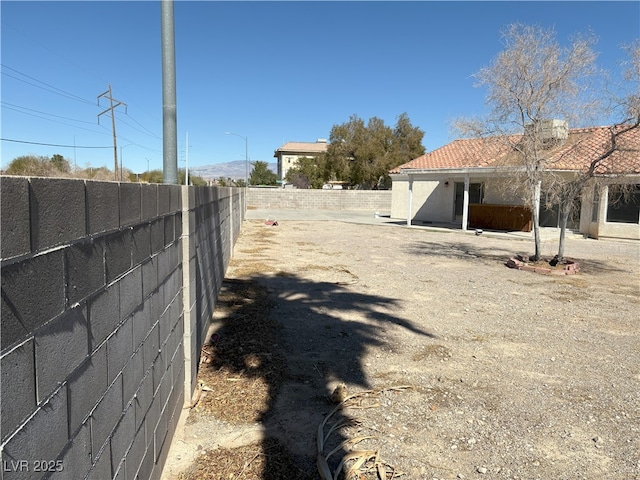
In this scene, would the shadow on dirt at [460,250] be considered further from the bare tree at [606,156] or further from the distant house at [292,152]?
the distant house at [292,152]

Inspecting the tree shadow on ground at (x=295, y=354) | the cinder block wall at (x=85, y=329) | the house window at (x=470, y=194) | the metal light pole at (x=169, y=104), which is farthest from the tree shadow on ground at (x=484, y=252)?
the cinder block wall at (x=85, y=329)

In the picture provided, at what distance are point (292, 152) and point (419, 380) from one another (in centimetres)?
10405

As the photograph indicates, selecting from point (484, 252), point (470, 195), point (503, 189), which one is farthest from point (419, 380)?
point (470, 195)

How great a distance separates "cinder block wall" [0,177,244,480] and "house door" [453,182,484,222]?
22824 millimetres

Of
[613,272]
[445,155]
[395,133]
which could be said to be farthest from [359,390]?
[395,133]

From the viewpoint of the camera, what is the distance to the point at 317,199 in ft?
138

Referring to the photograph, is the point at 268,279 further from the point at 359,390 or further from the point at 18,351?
the point at 18,351

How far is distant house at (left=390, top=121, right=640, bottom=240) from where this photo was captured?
11656mm

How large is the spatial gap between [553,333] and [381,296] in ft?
9.36

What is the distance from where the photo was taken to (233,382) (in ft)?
14.9

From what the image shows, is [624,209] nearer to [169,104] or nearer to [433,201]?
[433,201]

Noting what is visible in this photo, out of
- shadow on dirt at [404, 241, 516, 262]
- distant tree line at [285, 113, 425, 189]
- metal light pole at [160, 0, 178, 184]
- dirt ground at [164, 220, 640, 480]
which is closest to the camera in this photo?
dirt ground at [164, 220, 640, 480]

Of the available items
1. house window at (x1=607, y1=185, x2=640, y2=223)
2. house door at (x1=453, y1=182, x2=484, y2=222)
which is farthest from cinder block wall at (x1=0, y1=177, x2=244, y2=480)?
house door at (x1=453, y1=182, x2=484, y2=222)

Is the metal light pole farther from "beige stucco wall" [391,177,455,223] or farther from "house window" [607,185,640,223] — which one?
"beige stucco wall" [391,177,455,223]
